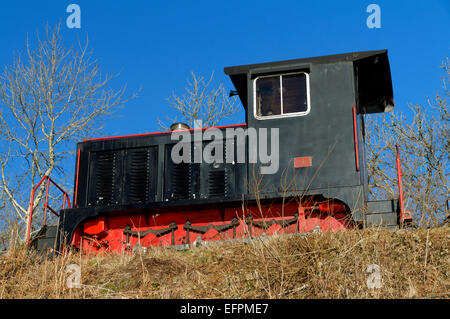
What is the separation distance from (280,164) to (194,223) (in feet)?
6.25

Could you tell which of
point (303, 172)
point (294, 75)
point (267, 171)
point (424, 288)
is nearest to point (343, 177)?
point (303, 172)

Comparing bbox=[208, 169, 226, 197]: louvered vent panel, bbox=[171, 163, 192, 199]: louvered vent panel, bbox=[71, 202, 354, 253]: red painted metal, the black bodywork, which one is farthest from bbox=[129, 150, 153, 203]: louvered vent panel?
bbox=[208, 169, 226, 197]: louvered vent panel

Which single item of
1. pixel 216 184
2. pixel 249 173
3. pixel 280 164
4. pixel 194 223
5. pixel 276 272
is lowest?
pixel 276 272

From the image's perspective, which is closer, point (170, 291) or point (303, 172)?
point (170, 291)

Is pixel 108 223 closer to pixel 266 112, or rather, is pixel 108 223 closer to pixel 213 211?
pixel 213 211

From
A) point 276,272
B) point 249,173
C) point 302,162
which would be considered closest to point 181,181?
point 249,173

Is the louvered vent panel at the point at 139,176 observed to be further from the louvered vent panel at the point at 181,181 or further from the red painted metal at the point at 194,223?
the louvered vent panel at the point at 181,181

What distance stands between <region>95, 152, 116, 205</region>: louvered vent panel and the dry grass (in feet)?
8.27

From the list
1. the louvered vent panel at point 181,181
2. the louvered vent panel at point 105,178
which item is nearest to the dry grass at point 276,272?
the louvered vent panel at point 181,181

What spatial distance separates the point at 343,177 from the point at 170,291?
390 centimetres

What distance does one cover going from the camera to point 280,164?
10.1 meters

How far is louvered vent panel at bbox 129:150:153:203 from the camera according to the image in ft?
35.6

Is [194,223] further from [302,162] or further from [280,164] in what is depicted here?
[302,162]

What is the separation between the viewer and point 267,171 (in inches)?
399
